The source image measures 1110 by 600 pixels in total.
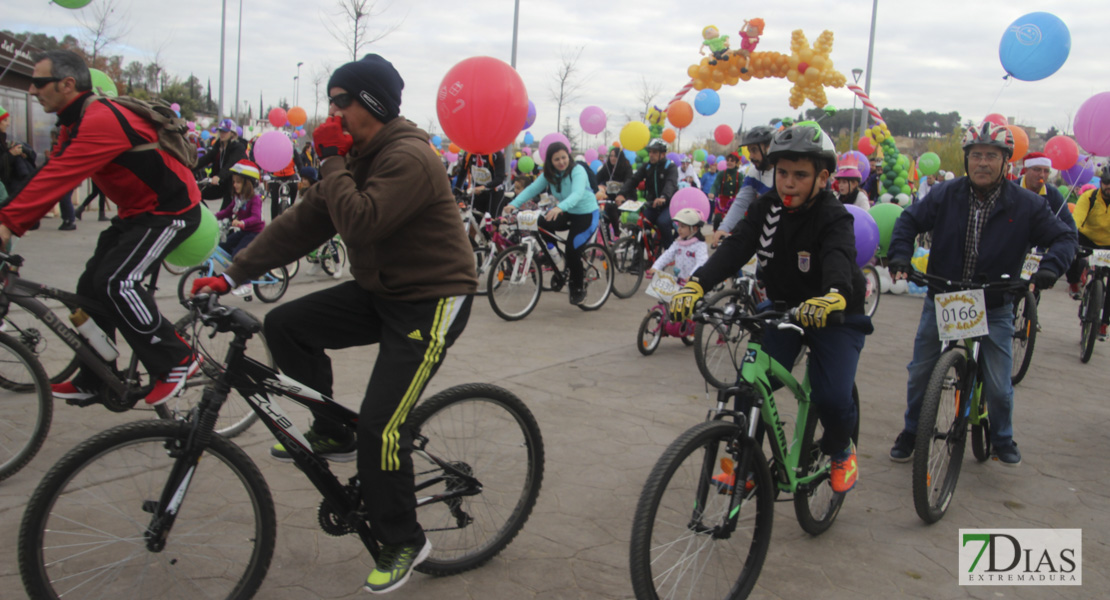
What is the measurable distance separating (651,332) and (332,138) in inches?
194

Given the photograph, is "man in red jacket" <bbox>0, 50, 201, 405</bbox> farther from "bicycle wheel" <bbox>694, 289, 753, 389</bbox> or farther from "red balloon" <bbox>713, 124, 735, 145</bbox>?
"red balloon" <bbox>713, 124, 735, 145</bbox>

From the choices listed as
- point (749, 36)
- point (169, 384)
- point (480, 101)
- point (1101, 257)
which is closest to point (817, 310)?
point (169, 384)

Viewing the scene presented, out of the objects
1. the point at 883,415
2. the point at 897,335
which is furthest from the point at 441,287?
the point at 897,335

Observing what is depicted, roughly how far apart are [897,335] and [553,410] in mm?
5224

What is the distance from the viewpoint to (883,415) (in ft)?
18.4

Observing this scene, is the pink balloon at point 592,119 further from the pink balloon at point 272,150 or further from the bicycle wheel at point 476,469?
the bicycle wheel at point 476,469

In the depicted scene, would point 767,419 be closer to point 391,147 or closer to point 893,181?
point 391,147

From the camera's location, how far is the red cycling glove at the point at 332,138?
2484 mm

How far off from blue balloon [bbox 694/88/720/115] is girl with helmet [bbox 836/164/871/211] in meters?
9.40

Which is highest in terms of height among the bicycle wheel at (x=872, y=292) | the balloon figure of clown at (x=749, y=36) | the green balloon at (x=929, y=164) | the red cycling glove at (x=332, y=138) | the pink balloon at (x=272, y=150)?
the balloon figure of clown at (x=749, y=36)

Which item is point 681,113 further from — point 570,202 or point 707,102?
point 570,202

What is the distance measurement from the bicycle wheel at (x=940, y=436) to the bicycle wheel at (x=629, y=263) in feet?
21.3

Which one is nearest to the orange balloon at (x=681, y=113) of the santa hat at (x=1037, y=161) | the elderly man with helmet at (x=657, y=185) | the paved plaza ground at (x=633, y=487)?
the elderly man with helmet at (x=657, y=185)

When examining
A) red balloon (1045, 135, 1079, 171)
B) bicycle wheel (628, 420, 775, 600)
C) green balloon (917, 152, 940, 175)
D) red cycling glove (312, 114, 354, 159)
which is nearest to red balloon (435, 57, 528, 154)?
red cycling glove (312, 114, 354, 159)
